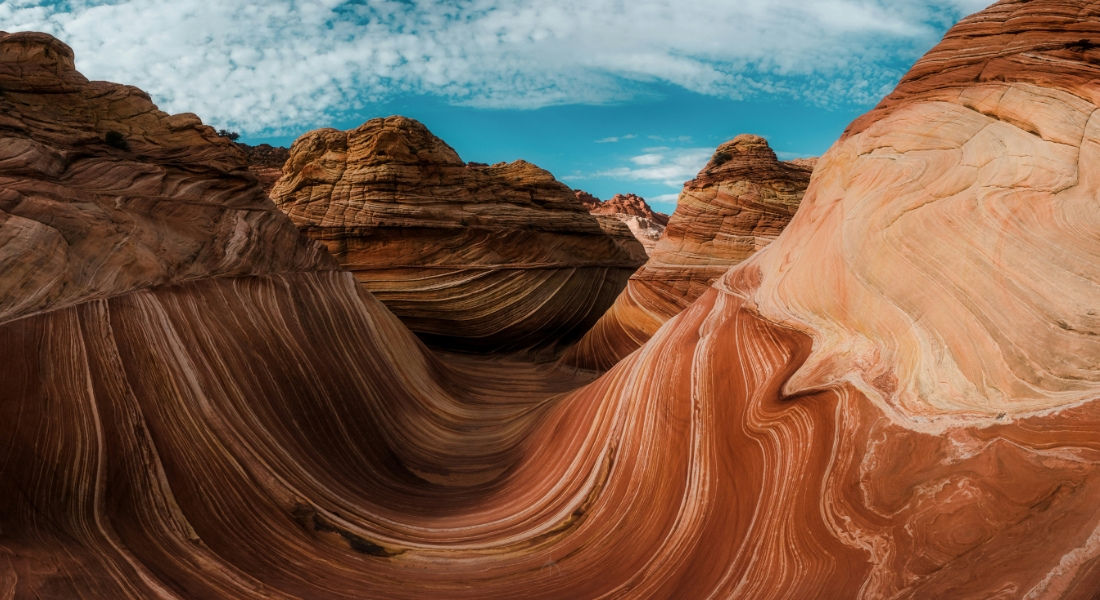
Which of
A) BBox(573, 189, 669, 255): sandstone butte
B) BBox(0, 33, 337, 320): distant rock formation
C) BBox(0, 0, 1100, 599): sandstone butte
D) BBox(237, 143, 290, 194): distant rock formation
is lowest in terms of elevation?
BBox(0, 0, 1100, 599): sandstone butte

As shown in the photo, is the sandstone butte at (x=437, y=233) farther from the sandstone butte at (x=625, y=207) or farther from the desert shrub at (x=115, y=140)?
the sandstone butte at (x=625, y=207)

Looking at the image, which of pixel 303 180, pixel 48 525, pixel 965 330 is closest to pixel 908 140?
pixel 965 330

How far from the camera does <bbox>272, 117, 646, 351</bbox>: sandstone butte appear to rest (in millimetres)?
9398

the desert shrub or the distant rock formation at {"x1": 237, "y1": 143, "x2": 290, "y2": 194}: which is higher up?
the distant rock formation at {"x1": 237, "y1": 143, "x2": 290, "y2": 194}

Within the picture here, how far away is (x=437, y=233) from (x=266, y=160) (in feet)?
21.8

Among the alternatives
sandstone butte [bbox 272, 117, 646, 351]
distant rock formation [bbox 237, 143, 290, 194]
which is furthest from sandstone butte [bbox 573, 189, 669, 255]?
sandstone butte [bbox 272, 117, 646, 351]

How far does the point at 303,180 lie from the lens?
9.93 metres

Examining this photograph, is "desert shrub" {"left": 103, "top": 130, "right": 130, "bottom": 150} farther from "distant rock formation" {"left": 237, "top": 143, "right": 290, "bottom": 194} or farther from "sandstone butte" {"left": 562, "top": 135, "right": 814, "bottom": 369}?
"distant rock formation" {"left": 237, "top": 143, "right": 290, "bottom": 194}

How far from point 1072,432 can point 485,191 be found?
8548mm

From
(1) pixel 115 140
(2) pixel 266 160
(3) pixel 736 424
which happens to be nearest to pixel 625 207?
(2) pixel 266 160

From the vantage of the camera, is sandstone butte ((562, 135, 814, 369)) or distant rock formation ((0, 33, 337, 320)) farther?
sandstone butte ((562, 135, 814, 369))

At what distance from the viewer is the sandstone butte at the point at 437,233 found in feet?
30.8

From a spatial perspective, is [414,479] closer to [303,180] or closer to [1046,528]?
[1046,528]

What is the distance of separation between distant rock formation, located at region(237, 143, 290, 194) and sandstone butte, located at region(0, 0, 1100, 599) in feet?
25.6
